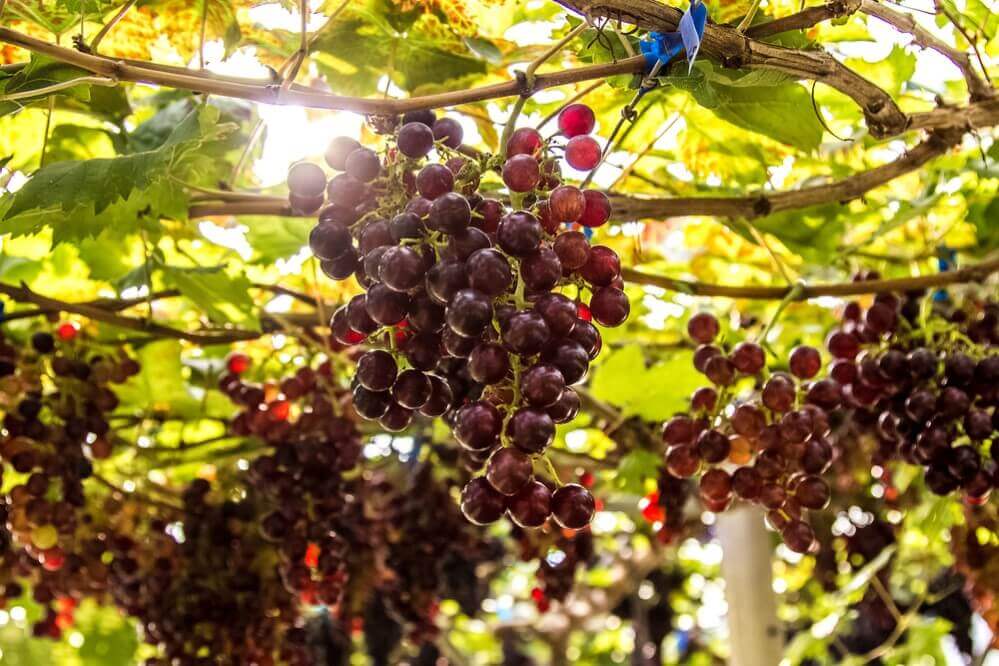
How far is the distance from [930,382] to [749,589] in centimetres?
129

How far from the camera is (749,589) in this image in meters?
2.79

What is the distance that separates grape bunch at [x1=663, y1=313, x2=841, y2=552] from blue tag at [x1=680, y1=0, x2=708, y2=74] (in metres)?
0.70

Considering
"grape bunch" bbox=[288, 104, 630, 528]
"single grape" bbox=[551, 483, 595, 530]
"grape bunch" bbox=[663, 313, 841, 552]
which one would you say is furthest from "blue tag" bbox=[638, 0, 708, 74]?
"grape bunch" bbox=[663, 313, 841, 552]

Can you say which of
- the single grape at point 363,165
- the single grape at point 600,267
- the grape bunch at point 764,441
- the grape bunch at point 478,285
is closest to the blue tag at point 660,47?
the grape bunch at point 478,285

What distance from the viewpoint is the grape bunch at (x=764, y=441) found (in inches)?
58.5

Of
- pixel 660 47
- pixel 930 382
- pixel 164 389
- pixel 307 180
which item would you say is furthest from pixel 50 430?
pixel 930 382

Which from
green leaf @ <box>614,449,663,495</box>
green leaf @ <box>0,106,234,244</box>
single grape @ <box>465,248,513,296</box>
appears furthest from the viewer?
green leaf @ <box>614,449,663,495</box>

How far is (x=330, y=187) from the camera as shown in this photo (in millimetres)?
1087

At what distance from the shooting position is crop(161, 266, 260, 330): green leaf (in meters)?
Result: 1.85

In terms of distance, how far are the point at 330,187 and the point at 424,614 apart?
2.01 meters

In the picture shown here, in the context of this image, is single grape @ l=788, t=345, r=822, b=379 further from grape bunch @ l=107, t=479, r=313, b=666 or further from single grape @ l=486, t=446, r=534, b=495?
grape bunch @ l=107, t=479, r=313, b=666

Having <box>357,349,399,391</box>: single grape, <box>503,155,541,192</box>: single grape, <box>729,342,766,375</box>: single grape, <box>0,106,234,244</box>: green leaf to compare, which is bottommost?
<box>729,342,766,375</box>: single grape

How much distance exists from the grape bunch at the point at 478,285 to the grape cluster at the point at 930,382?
2.64ft

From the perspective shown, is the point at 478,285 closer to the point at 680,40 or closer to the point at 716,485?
the point at 680,40
